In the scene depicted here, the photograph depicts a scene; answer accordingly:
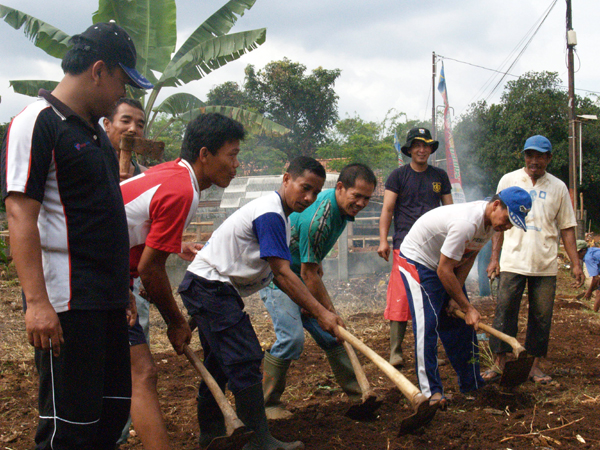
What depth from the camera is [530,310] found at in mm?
4605

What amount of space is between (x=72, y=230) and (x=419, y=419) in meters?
2.12

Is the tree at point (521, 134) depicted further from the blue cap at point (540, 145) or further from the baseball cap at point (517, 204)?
the baseball cap at point (517, 204)

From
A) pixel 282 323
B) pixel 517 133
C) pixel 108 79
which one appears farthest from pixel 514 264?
pixel 517 133

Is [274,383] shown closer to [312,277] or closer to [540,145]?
[312,277]

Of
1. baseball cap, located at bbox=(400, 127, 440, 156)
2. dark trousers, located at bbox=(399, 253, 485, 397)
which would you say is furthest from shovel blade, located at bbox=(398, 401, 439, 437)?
baseball cap, located at bbox=(400, 127, 440, 156)

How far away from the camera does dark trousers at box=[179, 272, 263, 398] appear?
280 cm

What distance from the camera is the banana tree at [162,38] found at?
9.95 metres

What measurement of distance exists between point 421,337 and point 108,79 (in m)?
2.66

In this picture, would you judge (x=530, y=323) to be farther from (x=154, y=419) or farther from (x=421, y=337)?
(x=154, y=419)

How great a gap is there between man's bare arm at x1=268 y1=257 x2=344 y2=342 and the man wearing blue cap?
207cm

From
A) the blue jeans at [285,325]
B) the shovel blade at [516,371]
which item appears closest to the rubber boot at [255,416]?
the blue jeans at [285,325]

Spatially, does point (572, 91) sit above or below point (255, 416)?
above

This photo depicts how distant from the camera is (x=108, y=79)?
2039mm

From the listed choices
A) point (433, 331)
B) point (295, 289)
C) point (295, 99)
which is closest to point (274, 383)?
point (295, 289)
